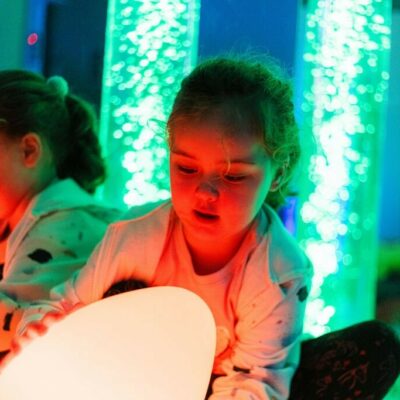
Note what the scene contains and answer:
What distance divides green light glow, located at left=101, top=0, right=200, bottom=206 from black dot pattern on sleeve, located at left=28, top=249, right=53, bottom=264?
9.7 inches

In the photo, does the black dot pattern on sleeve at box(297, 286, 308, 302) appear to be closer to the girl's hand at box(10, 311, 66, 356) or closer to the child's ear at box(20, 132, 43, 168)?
the girl's hand at box(10, 311, 66, 356)

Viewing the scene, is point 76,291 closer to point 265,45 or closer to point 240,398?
point 240,398

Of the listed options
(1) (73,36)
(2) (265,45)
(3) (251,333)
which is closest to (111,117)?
(1) (73,36)

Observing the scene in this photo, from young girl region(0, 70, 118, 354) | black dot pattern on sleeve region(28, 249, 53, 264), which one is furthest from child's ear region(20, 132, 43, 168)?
black dot pattern on sleeve region(28, 249, 53, 264)

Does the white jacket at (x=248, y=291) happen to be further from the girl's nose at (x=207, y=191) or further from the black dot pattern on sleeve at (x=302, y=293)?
the girl's nose at (x=207, y=191)

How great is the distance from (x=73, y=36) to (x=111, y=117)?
200 millimetres

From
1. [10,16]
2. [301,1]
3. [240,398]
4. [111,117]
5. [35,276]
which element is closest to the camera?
[240,398]

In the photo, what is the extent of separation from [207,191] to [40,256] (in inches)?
13.6

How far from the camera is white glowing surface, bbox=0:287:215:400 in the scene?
0.69m

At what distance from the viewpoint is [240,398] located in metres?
0.83

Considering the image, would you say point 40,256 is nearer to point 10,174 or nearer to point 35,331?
point 10,174

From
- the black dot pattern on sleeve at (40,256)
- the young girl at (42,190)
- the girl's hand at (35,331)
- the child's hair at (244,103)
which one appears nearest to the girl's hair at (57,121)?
the young girl at (42,190)

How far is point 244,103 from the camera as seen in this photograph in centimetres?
83

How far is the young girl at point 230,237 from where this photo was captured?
0.83 metres
